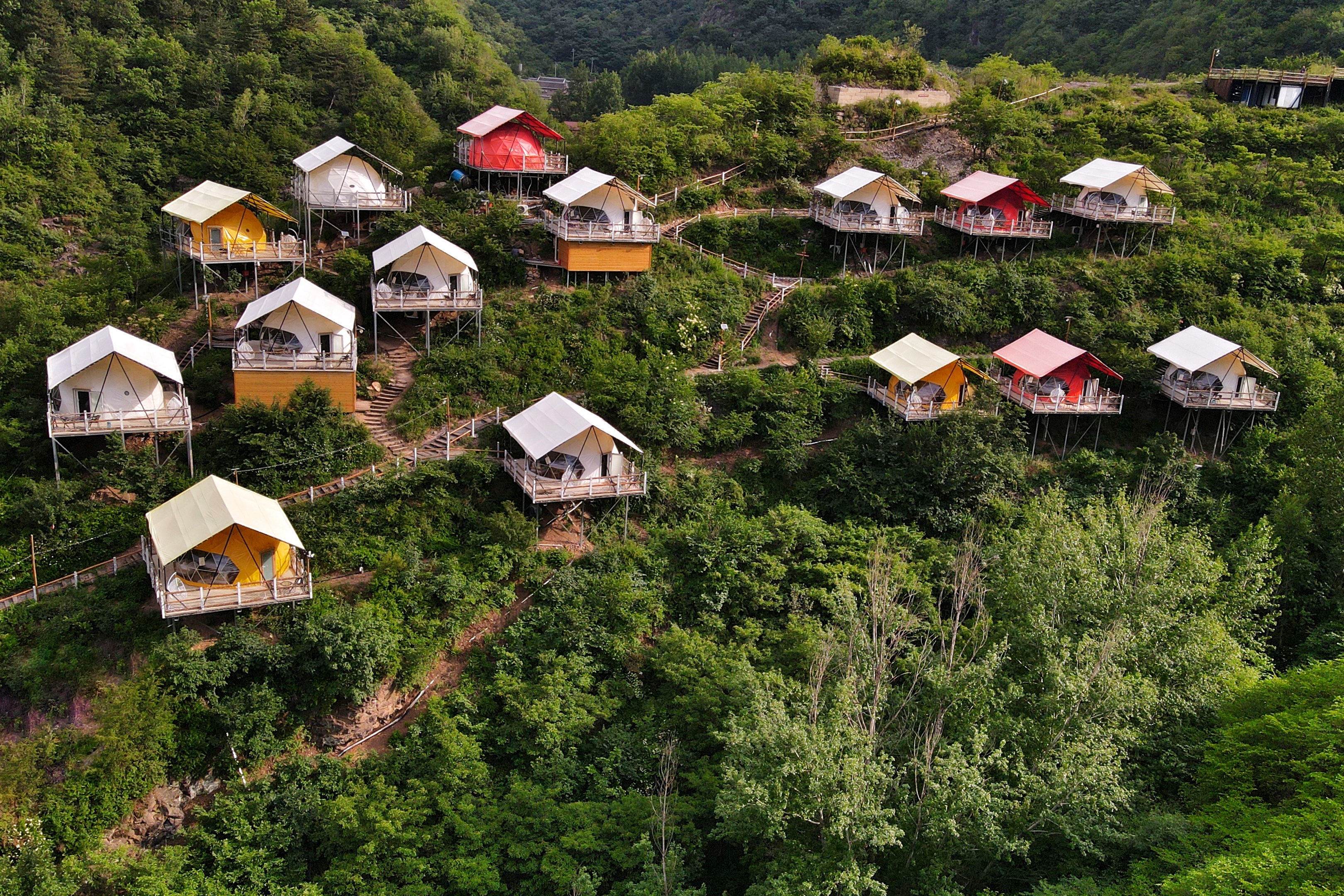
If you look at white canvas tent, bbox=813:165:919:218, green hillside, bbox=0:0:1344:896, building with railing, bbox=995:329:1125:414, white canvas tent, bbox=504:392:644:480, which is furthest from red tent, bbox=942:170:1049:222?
→ white canvas tent, bbox=504:392:644:480

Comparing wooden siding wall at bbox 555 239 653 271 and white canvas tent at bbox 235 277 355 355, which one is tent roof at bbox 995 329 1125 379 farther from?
white canvas tent at bbox 235 277 355 355

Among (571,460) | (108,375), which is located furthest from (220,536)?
(571,460)

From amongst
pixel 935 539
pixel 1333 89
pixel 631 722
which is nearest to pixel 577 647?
pixel 631 722

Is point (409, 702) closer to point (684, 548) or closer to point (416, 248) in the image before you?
point (684, 548)

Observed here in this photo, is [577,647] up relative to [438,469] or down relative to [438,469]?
down

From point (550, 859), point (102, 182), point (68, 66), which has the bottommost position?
point (550, 859)

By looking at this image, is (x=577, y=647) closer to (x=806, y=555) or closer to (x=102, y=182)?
(x=806, y=555)
